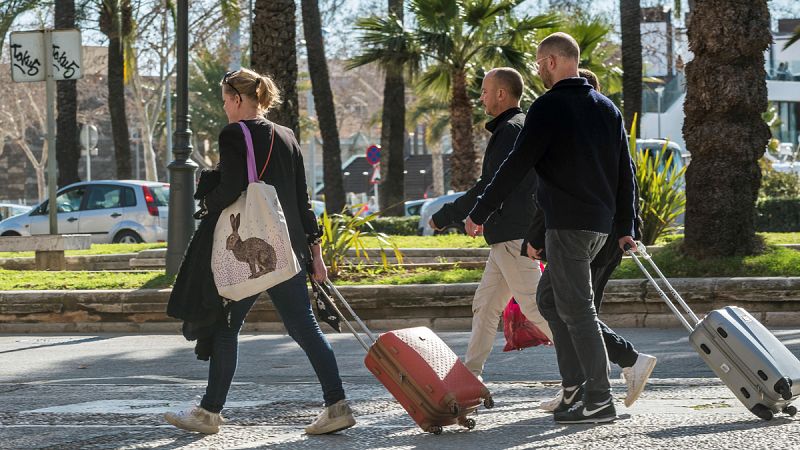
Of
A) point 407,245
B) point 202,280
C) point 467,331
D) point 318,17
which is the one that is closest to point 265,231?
point 202,280

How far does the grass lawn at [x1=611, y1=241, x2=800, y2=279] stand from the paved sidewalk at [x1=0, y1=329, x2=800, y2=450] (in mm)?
1647

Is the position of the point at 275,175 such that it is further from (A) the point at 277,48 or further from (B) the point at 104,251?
(B) the point at 104,251

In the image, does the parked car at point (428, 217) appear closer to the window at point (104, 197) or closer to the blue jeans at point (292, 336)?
the window at point (104, 197)

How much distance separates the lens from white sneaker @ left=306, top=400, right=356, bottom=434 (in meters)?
5.71

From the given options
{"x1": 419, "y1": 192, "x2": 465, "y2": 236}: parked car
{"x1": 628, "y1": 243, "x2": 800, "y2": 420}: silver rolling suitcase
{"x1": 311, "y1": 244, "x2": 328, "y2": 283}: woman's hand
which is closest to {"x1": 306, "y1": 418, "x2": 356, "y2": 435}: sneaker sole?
{"x1": 311, "y1": 244, "x2": 328, "y2": 283}: woman's hand

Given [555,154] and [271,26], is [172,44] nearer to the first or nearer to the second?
[271,26]

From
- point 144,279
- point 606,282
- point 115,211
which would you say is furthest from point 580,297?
point 115,211

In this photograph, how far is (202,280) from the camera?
5668mm

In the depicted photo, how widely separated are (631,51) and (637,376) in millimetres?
17471

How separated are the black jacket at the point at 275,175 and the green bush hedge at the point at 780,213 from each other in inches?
764

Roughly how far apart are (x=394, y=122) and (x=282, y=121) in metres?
11.6

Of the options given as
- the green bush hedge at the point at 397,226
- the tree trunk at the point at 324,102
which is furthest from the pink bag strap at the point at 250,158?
the tree trunk at the point at 324,102

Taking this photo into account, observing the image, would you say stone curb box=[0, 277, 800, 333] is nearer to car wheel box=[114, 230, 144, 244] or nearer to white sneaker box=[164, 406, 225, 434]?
white sneaker box=[164, 406, 225, 434]

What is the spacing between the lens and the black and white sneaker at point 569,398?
589 centimetres
